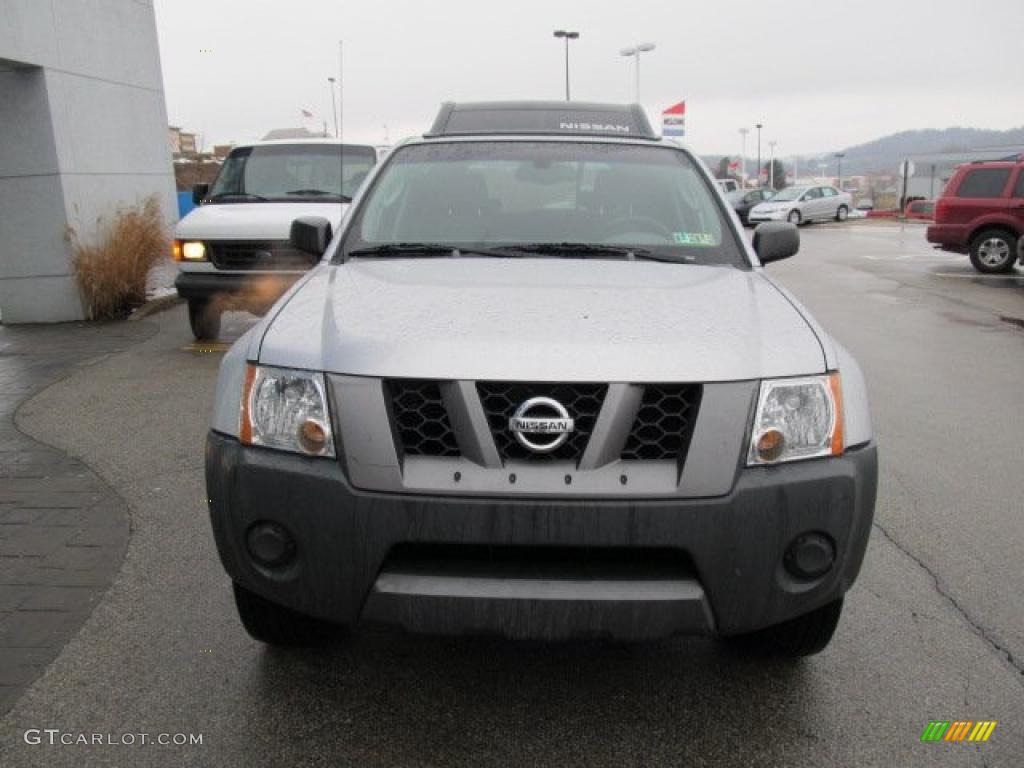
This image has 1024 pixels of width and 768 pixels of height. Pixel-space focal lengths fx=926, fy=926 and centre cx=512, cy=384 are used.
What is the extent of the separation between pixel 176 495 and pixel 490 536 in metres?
2.94

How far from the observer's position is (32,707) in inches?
112

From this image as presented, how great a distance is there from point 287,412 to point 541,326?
29.9 inches

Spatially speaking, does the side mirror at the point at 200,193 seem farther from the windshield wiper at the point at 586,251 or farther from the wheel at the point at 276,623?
the wheel at the point at 276,623

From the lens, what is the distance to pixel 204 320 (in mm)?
9125

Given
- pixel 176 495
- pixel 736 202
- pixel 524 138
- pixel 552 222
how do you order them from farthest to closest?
1. pixel 736 202
2. pixel 176 495
3. pixel 524 138
4. pixel 552 222

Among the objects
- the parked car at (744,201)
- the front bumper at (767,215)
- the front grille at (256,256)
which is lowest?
the front bumper at (767,215)

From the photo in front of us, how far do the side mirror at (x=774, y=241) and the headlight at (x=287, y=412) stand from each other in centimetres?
232

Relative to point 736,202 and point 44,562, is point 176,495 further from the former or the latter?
point 736,202

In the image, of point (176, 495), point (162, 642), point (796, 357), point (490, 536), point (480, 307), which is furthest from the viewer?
point (176, 495)

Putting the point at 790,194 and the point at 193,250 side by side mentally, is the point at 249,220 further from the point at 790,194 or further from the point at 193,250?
the point at 790,194

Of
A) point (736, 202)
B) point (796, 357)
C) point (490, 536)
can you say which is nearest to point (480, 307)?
point (490, 536)

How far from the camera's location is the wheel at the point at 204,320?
8984mm

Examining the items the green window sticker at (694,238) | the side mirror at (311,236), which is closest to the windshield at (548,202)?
the green window sticker at (694,238)

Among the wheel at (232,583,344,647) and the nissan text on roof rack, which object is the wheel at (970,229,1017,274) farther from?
the wheel at (232,583,344,647)
